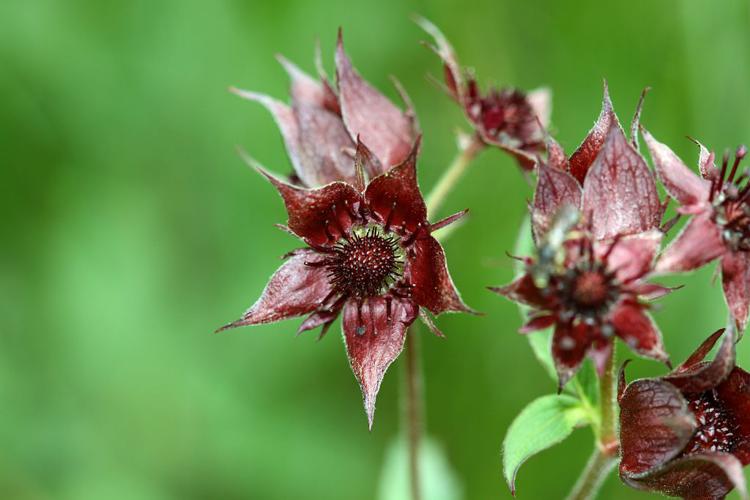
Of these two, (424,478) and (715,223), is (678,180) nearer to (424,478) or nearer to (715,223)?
(715,223)

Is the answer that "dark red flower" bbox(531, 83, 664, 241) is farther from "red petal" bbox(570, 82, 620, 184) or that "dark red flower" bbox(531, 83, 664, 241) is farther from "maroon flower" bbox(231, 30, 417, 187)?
"maroon flower" bbox(231, 30, 417, 187)

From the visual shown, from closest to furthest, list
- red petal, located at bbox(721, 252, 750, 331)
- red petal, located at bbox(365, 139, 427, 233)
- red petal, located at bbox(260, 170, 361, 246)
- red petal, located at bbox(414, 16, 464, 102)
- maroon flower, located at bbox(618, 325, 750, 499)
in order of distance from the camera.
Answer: maroon flower, located at bbox(618, 325, 750, 499) < red petal, located at bbox(721, 252, 750, 331) < red petal, located at bbox(365, 139, 427, 233) < red petal, located at bbox(260, 170, 361, 246) < red petal, located at bbox(414, 16, 464, 102)

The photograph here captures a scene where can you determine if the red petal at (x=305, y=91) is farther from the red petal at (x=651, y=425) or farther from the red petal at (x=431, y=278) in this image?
the red petal at (x=651, y=425)

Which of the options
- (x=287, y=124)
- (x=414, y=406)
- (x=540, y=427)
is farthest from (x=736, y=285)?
(x=287, y=124)

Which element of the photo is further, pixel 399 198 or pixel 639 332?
pixel 399 198

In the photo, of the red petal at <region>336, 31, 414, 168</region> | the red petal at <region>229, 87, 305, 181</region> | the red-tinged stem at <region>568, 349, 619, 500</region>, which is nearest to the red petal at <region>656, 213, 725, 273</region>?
the red-tinged stem at <region>568, 349, 619, 500</region>

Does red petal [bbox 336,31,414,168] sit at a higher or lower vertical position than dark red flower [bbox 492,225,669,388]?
higher
